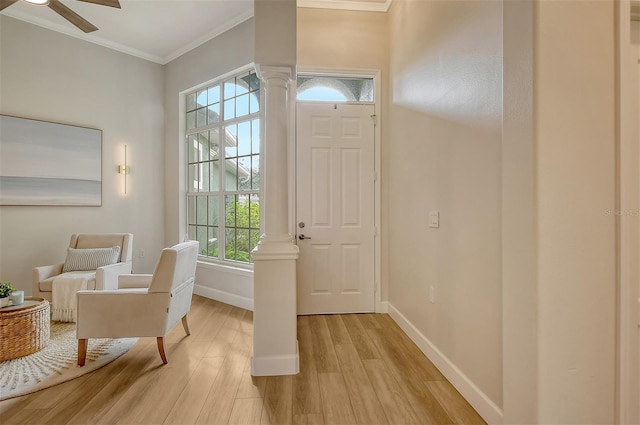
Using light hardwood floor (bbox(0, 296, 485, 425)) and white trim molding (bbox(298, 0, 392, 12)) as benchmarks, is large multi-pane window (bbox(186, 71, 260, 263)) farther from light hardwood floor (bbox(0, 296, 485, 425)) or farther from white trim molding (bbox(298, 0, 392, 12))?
light hardwood floor (bbox(0, 296, 485, 425))

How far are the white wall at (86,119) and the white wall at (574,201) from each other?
15.5 ft

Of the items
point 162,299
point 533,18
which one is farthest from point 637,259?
point 162,299

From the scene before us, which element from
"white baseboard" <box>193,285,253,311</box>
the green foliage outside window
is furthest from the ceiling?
"white baseboard" <box>193,285,253,311</box>

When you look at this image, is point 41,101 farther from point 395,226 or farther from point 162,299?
point 395,226

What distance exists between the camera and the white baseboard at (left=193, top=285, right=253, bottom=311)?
11.3 feet

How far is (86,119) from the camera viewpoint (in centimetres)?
389

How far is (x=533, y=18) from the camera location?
1.09 meters

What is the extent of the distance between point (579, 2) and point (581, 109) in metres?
0.40

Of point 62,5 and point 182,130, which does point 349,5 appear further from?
point 182,130

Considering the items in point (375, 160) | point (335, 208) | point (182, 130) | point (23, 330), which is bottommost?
point (23, 330)

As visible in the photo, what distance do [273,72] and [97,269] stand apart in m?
2.69

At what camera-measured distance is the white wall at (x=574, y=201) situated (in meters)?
1.10

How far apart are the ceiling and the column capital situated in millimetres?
1569

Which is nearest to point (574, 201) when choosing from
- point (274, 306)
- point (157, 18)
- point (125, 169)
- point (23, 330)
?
point (274, 306)
